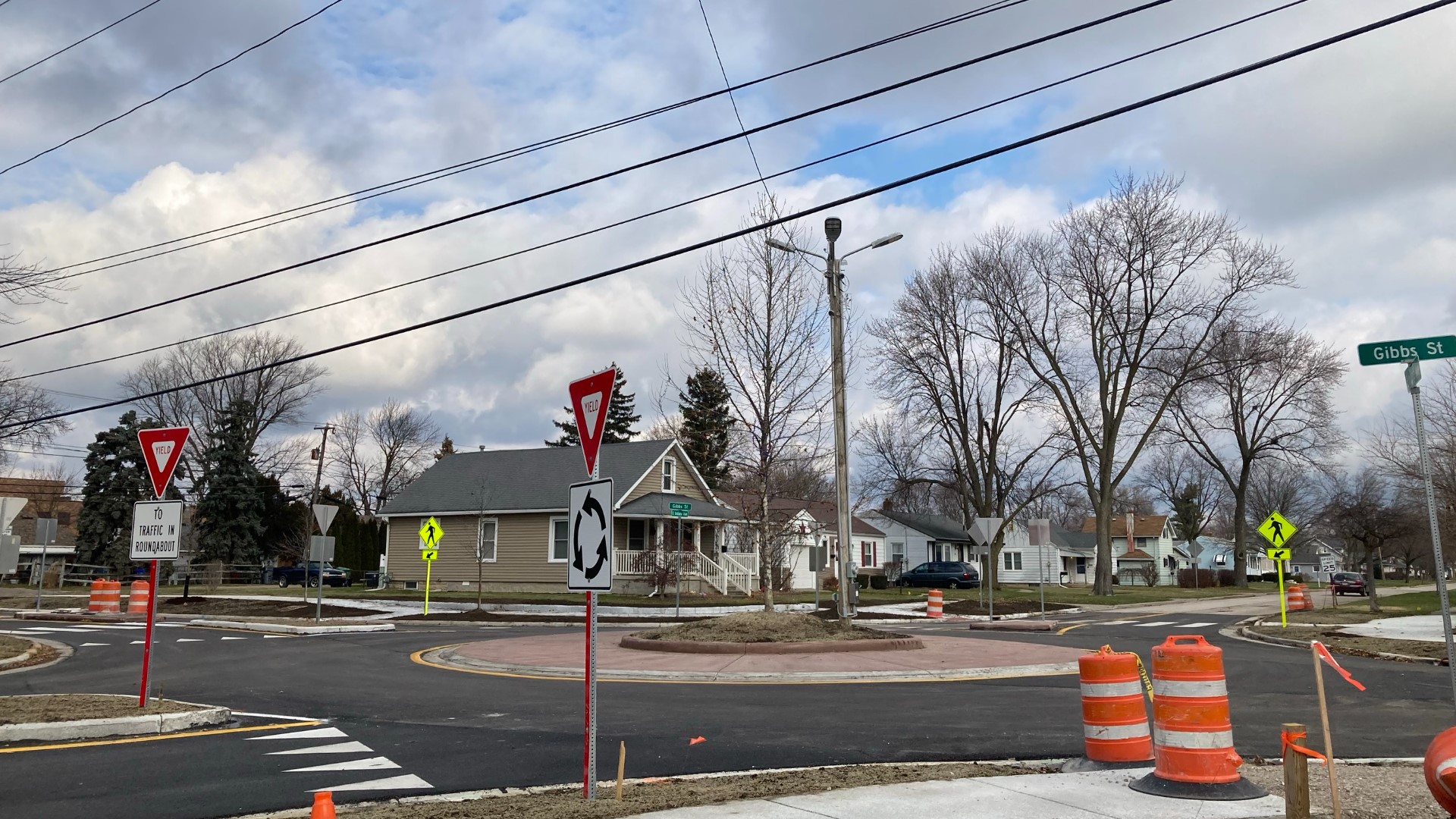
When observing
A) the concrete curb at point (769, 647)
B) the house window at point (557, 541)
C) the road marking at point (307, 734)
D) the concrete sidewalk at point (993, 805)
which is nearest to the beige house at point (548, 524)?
the house window at point (557, 541)

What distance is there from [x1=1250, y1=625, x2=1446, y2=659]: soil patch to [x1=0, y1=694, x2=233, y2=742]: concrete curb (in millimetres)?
18343

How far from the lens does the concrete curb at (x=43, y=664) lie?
1617cm

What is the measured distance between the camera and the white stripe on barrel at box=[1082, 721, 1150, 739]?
316 inches

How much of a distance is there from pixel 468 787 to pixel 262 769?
1880 mm

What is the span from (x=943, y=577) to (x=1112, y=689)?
52.2 m

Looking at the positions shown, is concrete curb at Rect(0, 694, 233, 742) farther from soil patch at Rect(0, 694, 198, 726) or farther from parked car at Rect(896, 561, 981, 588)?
parked car at Rect(896, 561, 981, 588)

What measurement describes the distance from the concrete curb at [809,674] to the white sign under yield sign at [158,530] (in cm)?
590

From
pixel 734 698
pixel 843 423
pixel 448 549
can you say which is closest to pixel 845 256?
pixel 843 423

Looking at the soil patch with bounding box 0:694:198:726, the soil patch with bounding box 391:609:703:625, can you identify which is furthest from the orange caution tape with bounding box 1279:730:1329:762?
the soil patch with bounding box 391:609:703:625

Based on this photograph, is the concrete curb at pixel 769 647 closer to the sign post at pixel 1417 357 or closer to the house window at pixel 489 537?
the sign post at pixel 1417 357

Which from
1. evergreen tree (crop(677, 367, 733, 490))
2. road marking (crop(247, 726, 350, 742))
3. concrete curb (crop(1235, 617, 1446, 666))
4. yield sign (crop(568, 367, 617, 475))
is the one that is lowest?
concrete curb (crop(1235, 617, 1446, 666))

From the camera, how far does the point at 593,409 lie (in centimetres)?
706

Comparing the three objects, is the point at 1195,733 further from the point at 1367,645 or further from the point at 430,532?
the point at 430,532

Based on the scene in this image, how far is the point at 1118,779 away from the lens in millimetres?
7445
